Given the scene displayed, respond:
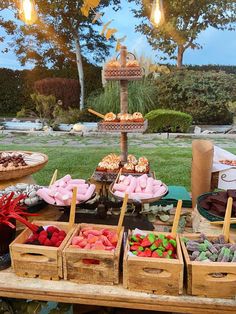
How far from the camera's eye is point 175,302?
1.00 m

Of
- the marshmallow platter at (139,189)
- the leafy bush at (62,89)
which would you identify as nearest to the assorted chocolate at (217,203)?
the marshmallow platter at (139,189)

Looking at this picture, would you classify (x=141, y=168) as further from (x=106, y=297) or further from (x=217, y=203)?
(x=106, y=297)

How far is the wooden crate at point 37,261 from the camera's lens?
108 centimetres

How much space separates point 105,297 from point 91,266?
10cm

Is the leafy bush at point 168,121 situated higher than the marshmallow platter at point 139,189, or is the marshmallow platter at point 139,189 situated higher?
the marshmallow platter at point 139,189

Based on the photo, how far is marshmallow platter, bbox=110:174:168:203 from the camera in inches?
60.3

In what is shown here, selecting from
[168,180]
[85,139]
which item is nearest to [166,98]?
[85,139]

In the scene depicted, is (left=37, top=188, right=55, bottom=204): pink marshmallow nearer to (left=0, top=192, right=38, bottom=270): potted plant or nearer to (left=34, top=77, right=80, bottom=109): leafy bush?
(left=0, top=192, right=38, bottom=270): potted plant

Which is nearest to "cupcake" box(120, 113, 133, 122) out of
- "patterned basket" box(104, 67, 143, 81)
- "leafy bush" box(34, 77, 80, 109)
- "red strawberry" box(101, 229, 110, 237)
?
"patterned basket" box(104, 67, 143, 81)

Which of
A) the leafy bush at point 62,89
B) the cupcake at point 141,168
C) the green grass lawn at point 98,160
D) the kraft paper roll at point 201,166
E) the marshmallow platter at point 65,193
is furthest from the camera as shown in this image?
the leafy bush at point 62,89

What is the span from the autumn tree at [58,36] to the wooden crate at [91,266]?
30.0ft

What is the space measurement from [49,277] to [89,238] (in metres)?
0.18

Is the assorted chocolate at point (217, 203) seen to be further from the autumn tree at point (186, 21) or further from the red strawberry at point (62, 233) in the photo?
the autumn tree at point (186, 21)

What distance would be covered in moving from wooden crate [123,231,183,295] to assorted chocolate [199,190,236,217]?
42 cm
